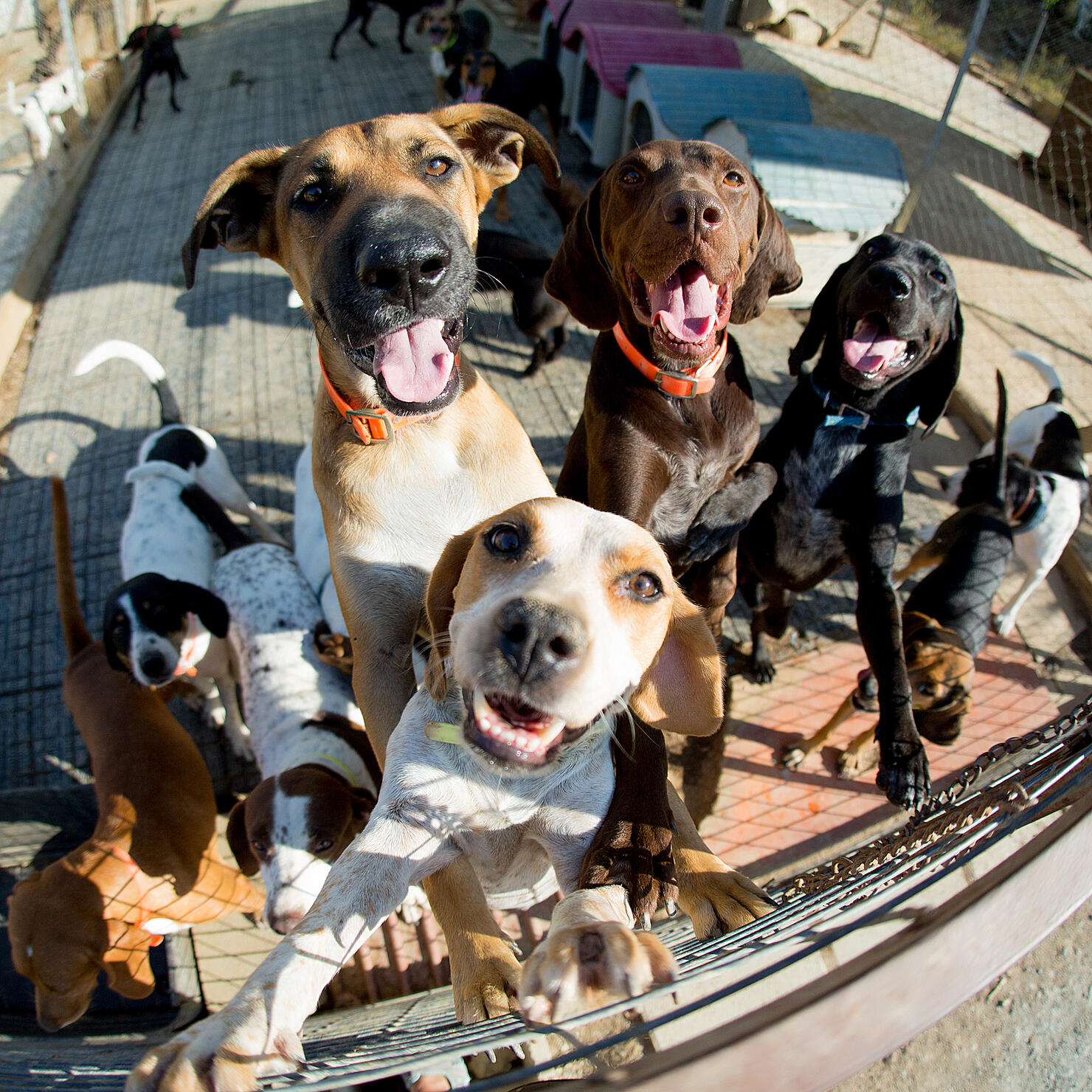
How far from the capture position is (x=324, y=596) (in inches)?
135

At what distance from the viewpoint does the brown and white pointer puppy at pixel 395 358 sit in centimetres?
200

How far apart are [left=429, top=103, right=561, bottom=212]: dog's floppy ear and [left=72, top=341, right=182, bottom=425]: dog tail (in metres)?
2.62

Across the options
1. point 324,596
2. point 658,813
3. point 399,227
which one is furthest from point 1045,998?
point 399,227

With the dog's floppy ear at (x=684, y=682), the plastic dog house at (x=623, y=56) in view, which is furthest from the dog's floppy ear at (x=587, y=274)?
the plastic dog house at (x=623, y=56)

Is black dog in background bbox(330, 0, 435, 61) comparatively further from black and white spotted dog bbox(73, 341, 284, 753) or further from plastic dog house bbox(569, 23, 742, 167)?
black and white spotted dog bbox(73, 341, 284, 753)

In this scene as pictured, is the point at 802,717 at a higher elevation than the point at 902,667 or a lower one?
lower

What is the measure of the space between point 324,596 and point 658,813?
6.86ft

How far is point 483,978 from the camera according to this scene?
66.7 inches

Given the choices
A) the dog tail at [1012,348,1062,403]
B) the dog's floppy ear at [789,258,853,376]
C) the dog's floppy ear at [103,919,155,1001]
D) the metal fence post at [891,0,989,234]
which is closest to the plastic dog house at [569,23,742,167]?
the metal fence post at [891,0,989,234]

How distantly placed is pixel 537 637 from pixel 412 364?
1.10 meters

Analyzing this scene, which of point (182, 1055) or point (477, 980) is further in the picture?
point (477, 980)

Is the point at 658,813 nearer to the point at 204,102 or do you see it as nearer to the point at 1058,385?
the point at 1058,385

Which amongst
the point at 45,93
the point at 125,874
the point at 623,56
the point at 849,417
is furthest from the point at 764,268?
the point at 45,93

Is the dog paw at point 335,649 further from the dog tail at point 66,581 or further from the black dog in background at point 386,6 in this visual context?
the black dog in background at point 386,6
